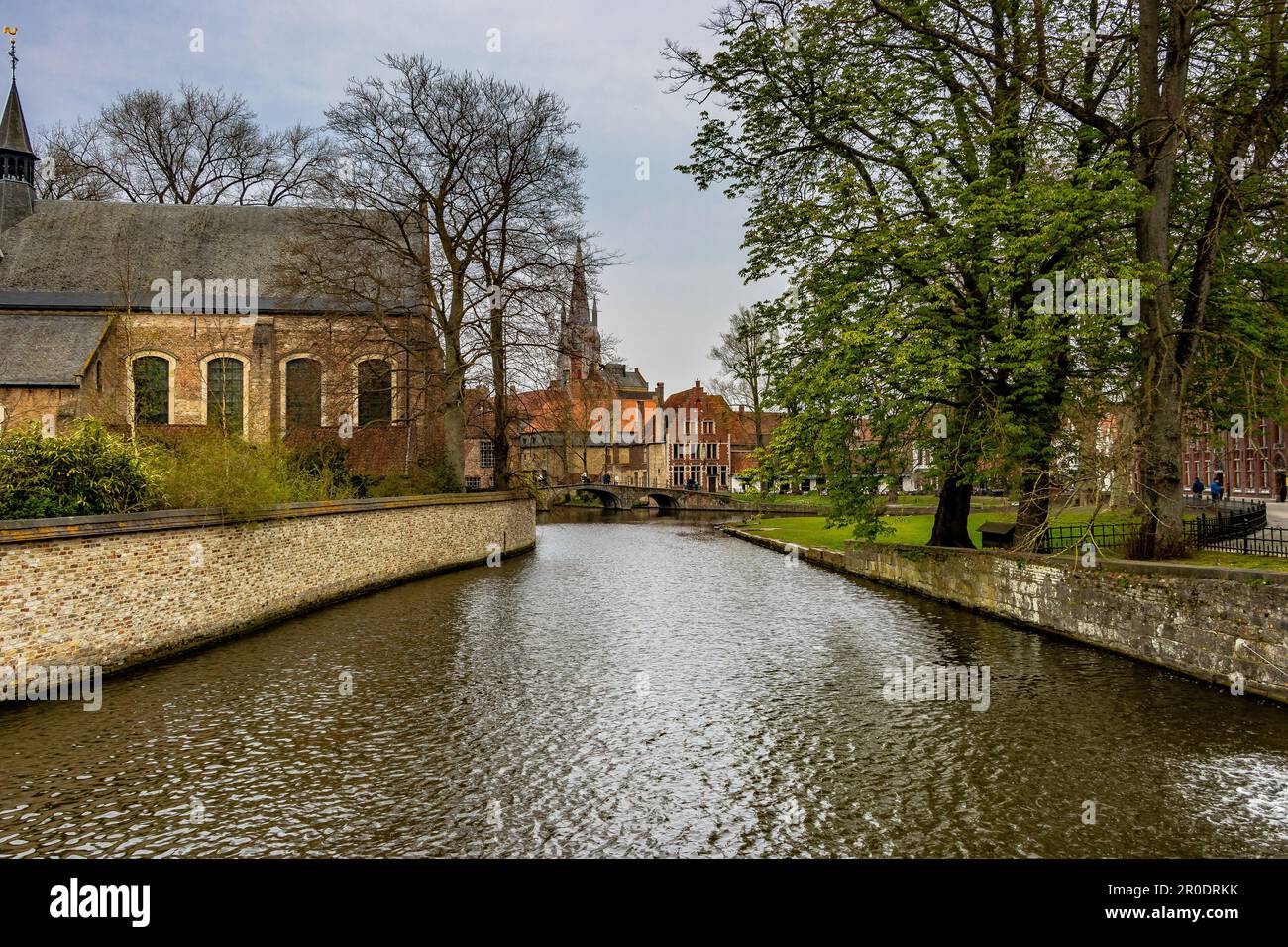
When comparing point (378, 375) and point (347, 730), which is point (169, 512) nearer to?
point (347, 730)

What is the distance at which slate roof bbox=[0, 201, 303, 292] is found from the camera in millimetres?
31531

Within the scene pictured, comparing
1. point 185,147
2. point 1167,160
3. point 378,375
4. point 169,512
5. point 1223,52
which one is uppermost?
point 185,147

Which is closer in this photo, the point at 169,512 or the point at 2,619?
the point at 2,619

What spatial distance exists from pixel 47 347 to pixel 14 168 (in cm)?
1047

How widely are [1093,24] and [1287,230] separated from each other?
5.10m

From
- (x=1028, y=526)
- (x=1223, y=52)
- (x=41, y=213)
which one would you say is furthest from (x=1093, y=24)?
(x=41, y=213)

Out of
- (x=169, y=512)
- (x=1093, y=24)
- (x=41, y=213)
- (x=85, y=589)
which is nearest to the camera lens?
(x=85, y=589)

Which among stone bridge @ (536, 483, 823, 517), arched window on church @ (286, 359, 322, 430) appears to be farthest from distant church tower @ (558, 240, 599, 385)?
stone bridge @ (536, 483, 823, 517)

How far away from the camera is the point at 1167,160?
1323 centimetres

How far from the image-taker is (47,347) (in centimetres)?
2755

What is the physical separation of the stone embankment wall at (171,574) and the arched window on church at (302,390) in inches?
553

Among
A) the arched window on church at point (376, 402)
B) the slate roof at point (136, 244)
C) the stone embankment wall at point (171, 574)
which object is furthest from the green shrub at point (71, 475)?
the slate roof at point (136, 244)

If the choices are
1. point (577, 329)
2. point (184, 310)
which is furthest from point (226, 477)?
point (184, 310)

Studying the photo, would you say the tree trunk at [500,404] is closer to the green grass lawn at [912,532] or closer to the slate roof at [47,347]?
the green grass lawn at [912,532]
